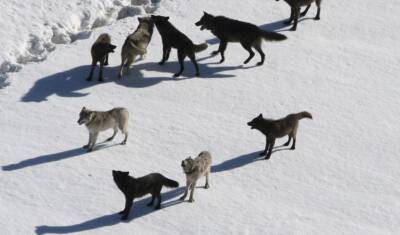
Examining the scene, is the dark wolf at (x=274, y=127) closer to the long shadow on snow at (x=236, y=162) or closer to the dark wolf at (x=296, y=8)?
the long shadow on snow at (x=236, y=162)

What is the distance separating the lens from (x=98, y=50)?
20.7m

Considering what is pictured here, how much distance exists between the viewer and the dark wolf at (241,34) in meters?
22.2

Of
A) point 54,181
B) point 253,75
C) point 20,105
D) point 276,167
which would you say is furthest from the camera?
point 253,75

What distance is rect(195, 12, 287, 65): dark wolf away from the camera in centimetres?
2219

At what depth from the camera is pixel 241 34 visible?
874 inches

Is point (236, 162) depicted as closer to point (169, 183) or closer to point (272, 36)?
point (169, 183)

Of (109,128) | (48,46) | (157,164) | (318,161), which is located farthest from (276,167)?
(48,46)

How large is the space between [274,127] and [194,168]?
2.62 m

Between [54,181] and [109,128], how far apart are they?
1932 mm

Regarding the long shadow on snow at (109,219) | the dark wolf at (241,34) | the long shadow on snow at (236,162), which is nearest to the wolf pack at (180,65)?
the dark wolf at (241,34)

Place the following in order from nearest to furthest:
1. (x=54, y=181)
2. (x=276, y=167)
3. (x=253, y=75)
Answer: (x=54, y=181)
(x=276, y=167)
(x=253, y=75)

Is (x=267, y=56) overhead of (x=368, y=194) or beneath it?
overhead

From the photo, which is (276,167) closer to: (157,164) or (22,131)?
(157,164)

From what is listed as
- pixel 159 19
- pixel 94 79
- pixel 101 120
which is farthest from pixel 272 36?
pixel 101 120
